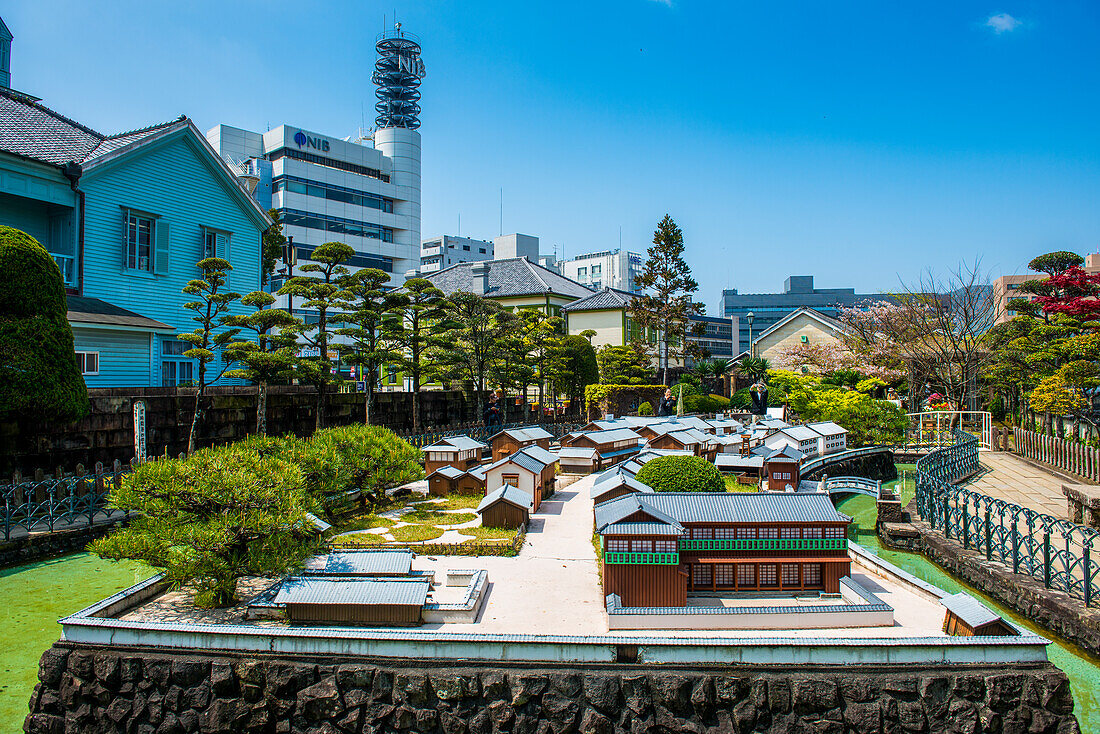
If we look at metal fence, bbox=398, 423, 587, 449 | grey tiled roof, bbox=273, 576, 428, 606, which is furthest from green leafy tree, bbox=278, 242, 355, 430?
grey tiled roof, bbox=273, 576, 428, 606

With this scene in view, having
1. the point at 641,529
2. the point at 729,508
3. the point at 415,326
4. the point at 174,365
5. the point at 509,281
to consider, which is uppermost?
the point at 509,281

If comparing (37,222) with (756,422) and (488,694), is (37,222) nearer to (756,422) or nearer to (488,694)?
(488,694)

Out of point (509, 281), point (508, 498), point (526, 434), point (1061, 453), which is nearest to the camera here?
point (508, 498)

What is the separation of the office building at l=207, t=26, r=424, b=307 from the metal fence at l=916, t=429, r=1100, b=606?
4389cm

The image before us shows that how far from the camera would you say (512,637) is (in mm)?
6816

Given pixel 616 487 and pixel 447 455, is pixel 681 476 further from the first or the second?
pixel 447 455

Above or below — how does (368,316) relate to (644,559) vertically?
above

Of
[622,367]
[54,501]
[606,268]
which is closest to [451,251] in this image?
[606,268]

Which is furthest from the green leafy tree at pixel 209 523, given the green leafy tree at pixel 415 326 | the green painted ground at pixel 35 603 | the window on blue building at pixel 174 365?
the window on blue building at pixel 174 365

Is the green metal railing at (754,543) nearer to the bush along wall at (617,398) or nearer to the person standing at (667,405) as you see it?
the bush along wall at (617,398)

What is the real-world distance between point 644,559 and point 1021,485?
14.6 metres

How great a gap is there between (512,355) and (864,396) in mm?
15310

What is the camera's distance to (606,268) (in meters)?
95.1

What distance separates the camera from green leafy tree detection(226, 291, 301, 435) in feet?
53.3
